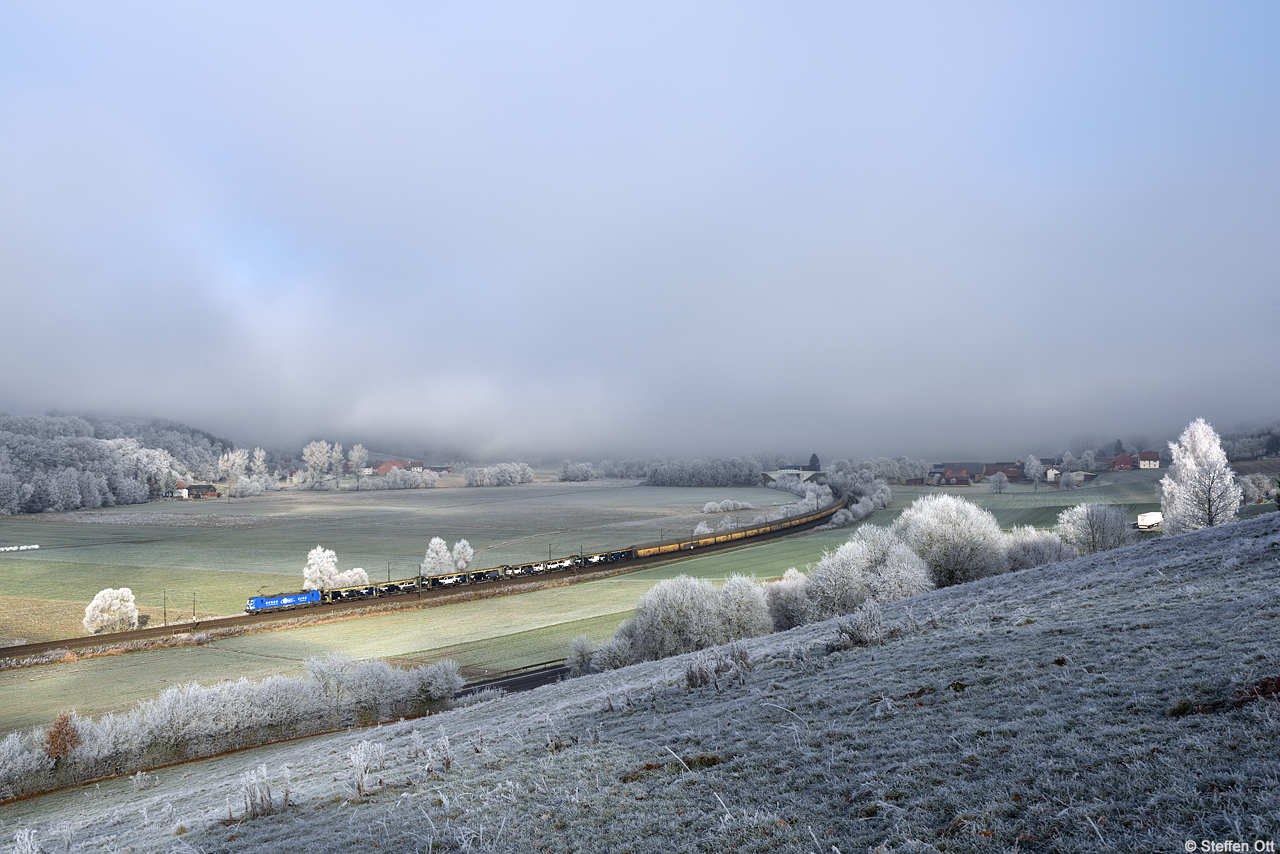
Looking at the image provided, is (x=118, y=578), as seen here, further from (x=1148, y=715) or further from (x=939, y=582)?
(x=1148, y=715)

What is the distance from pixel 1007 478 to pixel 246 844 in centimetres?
15737

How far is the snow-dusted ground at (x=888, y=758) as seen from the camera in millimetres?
6262

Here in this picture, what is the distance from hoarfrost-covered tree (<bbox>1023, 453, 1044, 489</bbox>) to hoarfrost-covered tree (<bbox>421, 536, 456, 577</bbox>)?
4859 inches

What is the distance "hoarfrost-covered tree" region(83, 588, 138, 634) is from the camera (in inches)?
2341

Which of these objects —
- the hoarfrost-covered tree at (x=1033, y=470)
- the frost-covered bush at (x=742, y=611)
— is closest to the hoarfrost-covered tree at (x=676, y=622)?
the frost-covered bush at (x=742, y=611)

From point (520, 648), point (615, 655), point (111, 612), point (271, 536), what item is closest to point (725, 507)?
point (271, 536)

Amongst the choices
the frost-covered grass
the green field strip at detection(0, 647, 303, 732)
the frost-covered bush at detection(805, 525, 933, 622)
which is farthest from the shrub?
the frost-covered bush at detection(805, 525, 933, 622)

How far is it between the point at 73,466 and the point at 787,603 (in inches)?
6434

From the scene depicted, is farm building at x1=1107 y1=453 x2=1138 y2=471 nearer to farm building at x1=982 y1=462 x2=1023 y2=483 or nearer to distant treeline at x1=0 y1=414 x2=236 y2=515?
farm building at x1=982 y1=462 x2=1023 y2=483

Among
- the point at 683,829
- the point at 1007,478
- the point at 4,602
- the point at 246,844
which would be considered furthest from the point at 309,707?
the point at 1007,478

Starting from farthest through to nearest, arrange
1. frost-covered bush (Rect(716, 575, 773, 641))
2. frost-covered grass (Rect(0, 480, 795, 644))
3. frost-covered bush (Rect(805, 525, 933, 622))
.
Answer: frost-covered grass (Rect(0, 480, 795, 644)), frost-covered bush (Rect(805, 525, 933, 622)), frost-covered bush (Rect(716, 575, 773, 641))

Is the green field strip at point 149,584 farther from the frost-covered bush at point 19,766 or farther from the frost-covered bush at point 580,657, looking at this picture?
the frost-covered bush at point 580,657

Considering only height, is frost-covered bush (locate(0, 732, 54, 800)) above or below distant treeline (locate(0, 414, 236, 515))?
below

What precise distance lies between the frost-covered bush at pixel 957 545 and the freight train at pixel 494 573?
49262mm
